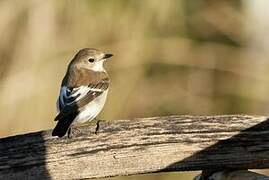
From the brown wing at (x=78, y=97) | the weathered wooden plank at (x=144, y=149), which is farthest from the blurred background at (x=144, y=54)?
the weathered wooden plank at (x=144, y=149)

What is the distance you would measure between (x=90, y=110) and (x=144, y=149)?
6.96ft

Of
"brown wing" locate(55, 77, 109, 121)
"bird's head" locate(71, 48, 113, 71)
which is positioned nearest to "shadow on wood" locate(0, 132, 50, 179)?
"brown wing" locate(55, 77, 109, 121)

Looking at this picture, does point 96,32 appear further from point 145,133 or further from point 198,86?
point 145,133

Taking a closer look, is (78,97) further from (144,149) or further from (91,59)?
(144,149)

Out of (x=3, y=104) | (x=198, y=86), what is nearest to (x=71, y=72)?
(x=3, y=104)

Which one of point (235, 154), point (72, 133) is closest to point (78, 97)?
point (72, 133)

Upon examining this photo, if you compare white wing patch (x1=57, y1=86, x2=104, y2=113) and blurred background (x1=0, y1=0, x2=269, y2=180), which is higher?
white wing patch (x1=57, y1=86, x2=104, y2=113)

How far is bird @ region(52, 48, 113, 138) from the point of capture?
6105mm

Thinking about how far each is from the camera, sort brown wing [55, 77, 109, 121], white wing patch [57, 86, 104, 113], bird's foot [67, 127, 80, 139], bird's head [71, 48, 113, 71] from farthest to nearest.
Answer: bird's head [71, 48, 113, 71] → white wing patch [57, 86, 104, 113] → brown wing [55, 77, 109, 121] → bird's foot [67, 127, 80, 139]

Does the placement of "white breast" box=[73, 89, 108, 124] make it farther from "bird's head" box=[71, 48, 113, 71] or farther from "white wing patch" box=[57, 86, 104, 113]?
"bird's head" box=[71, 48, 113, 71]

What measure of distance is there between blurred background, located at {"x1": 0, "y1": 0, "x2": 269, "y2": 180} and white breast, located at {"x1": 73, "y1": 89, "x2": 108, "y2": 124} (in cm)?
229

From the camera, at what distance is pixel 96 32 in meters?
9.19

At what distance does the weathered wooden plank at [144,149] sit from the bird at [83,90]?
124 centimetres

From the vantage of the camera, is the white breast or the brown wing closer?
the brown wing
